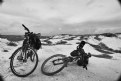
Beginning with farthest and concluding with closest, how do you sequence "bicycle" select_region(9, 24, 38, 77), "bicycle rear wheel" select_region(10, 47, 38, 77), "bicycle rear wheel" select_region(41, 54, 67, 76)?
"bicycle rear wheel" select_region(41, 54, 67, 76) < "bicycle" select_region(9, 24, 38, 77) < "bicycle rear wheel" select_region(10, 47, 38, 77)

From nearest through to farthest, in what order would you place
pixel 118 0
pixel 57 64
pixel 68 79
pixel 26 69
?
1. pixel 118 0
2. pixel 68 79
3. pixel 26 69
4. pixel 57 64

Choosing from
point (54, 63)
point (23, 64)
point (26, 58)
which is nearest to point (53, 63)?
point (54, 63)

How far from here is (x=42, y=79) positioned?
369cm

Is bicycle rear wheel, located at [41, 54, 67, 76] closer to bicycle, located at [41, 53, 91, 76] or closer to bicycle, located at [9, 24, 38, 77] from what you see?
bicycle, located at [41, 53, 91, 76]

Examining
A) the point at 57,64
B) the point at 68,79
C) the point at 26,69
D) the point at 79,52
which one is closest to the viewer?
the point at 68,79

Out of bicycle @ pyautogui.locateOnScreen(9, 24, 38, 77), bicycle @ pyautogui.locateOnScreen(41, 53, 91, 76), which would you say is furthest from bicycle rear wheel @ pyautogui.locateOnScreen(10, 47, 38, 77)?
bicycle @ pyautogui.locateOnScreen(41, 53, 91, 76)

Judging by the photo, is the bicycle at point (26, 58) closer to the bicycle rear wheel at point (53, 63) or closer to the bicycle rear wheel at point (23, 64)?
the bicycle rear wheel at point (23, 64)

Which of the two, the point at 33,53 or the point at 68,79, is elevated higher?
the point at 33,53

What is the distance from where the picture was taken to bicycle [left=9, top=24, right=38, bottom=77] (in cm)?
385

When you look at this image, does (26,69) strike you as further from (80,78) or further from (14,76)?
(80,78)

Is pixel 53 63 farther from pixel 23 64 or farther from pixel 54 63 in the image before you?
pixel 23 64

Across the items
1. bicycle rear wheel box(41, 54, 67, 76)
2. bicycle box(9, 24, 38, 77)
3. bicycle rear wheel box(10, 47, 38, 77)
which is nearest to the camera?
bicycle rear wheel box(10, 47, 38, 77)

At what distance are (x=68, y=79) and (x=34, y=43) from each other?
6.78 ft

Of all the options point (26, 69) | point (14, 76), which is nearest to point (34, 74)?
point (26, 69)
